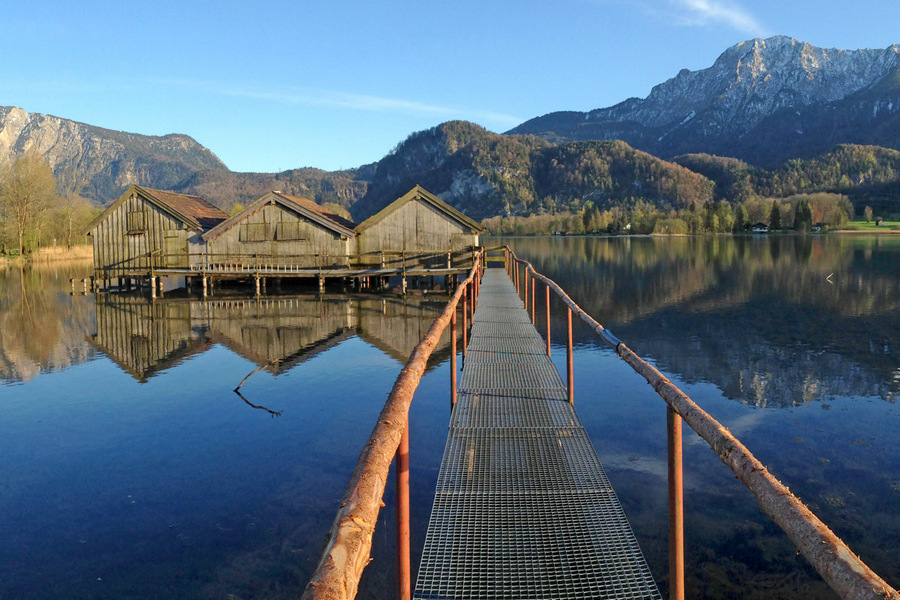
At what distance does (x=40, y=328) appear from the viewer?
77.4ft

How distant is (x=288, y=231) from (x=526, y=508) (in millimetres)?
31143

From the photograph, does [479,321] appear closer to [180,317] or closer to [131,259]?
[180,317]

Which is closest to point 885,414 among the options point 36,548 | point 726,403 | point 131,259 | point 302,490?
point 726,403

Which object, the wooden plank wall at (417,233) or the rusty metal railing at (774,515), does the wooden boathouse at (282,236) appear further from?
the rusty metal railing at (774,515)

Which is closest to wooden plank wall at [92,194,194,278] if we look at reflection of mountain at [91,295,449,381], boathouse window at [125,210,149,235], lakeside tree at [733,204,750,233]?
boathouse window at [125,210,149,235]

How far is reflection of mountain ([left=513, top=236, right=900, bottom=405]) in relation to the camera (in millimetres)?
14891

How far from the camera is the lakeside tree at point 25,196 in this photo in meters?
56.5

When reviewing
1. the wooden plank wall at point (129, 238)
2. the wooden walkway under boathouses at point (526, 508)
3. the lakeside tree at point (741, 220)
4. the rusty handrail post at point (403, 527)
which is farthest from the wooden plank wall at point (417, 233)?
the lakeside tree at point (741, 220)

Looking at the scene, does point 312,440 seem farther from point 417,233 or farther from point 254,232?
point 254,232

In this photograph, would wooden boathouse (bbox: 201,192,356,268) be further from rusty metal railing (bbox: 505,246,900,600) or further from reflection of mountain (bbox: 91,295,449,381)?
rusty metal railing (bbox: 505,246,900,600)

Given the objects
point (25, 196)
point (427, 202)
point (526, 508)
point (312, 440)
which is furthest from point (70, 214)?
point (526, 508)

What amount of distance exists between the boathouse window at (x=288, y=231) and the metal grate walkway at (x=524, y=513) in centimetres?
2713

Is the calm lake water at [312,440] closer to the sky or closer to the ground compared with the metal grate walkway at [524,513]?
closer to the ground

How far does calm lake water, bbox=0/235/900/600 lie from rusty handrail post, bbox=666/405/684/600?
2.18m
